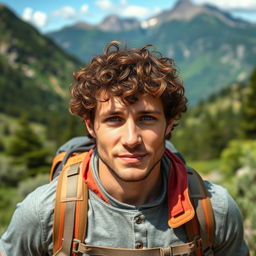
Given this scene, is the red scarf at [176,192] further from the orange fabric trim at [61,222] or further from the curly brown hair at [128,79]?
the curly brown hair at [128,79]

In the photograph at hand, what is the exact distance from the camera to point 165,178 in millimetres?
3551

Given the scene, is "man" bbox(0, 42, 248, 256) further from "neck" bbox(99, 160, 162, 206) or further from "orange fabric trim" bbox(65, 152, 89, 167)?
"orange fabric trim" bbox(65, 152, 89, 167)

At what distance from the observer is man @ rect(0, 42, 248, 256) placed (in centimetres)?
314

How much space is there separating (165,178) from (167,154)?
1.14ft

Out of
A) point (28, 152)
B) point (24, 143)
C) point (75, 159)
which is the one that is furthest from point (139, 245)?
point (24, 143)

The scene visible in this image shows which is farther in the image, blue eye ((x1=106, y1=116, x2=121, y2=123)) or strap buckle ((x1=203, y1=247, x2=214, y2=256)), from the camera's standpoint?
strap buckle ((x1=203, y1=247, x2=214, y2=256))

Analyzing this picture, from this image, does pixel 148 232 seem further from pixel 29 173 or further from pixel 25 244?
pixel 29 173

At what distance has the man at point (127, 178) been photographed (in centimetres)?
314

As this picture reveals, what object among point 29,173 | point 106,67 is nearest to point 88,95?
point 106,67

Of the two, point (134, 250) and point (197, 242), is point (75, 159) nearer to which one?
point (134, 250)

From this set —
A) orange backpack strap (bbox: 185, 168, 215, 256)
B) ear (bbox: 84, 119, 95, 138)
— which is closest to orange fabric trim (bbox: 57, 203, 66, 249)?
ear (bbox: 84, 119, 95, 138)

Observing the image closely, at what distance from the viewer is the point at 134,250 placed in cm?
314

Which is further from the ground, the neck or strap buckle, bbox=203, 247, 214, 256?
the neck

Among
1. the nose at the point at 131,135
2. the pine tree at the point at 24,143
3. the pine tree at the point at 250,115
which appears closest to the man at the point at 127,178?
the nose at the point at 131,135
